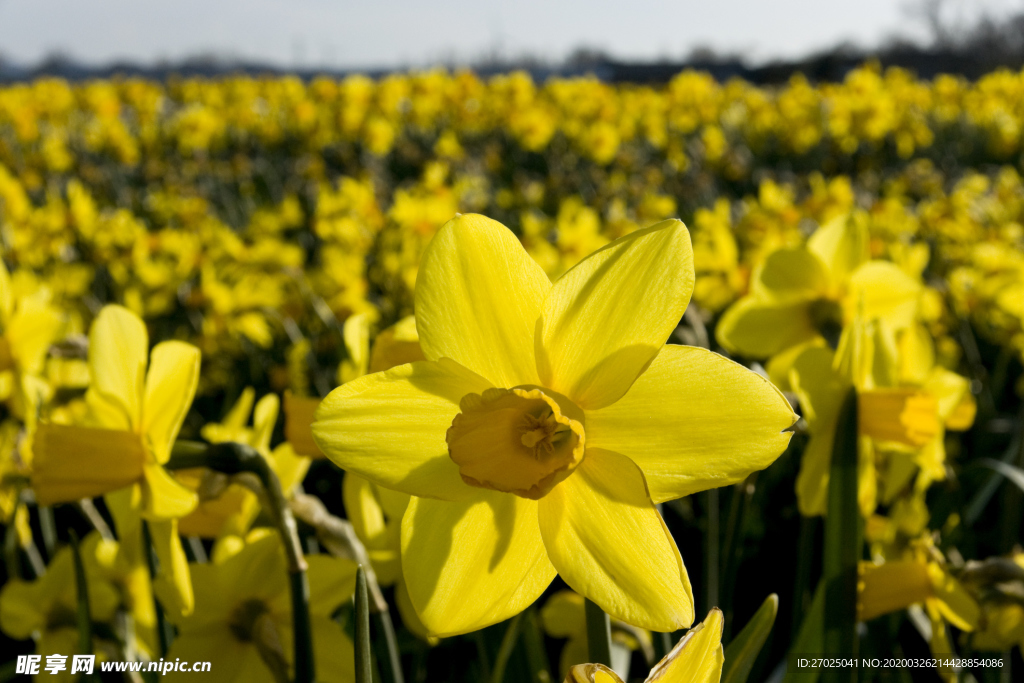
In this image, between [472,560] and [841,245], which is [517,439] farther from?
[841,245]

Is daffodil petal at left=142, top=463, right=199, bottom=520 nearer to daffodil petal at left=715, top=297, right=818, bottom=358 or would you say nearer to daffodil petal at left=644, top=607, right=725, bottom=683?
daffodil petal at left=644, top=607, right=725, bottom=683

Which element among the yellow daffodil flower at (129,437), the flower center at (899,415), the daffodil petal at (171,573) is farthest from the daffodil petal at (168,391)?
the flower center at (899,415)

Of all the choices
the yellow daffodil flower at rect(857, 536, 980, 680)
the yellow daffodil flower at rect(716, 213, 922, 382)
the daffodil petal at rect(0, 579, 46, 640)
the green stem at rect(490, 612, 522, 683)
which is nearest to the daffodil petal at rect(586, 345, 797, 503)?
the green stem at rect(490, 612, 522, 683)

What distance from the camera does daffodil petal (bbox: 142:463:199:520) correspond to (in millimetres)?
977

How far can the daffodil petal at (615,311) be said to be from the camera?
0.73 m

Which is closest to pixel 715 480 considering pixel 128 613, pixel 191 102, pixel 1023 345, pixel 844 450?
pixel 844 450

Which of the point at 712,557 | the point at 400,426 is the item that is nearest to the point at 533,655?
the point at 712,557

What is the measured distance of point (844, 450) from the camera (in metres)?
1.11

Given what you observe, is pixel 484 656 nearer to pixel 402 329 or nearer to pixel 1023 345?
pixel 402 329

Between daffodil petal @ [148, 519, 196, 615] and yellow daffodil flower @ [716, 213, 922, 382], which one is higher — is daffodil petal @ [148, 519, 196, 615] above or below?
below

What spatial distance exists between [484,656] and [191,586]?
44 centimetres

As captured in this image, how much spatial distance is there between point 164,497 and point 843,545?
95 centimetres

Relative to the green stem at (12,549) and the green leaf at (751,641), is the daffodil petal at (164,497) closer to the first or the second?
the green leaf at (751,641)

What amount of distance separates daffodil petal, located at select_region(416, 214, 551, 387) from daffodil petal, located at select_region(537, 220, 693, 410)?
0.03 m
